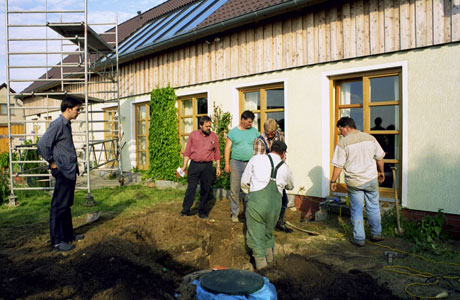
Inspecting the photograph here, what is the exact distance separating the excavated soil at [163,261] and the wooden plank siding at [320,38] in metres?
3.23

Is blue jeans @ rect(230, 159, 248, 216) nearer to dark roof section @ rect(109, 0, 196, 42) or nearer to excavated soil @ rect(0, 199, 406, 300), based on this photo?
excavated soil @ rect(0, 199, 406, 300)

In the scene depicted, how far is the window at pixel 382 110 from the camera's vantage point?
6121 millimetres

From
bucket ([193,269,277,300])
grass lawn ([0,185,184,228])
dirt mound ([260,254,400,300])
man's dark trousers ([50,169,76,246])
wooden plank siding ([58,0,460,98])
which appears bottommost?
dirt mound ([260,254,400,300])

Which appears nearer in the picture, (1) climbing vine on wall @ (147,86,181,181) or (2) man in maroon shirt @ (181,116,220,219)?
(2) man in maroon shirt @ (181,116,220,219)

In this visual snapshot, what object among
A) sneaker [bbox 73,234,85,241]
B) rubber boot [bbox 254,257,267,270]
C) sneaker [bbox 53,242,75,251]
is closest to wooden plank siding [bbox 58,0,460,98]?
rubber boot [bbox 254,257,267,270]

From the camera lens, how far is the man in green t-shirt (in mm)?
6305

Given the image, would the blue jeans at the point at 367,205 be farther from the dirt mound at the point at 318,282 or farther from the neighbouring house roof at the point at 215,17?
the neighbouring house roof at the point at 215,17

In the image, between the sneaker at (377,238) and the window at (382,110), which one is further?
the window at (382,110)

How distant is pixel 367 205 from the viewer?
5.32 meters

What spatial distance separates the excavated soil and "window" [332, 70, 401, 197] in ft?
5.43

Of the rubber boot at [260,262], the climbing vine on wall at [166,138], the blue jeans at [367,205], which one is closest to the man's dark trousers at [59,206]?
the rubber boot at [260,262]

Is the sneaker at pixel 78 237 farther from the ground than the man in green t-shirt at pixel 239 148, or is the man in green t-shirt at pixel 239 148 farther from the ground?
the man in green t-shirt at pixel 239 148

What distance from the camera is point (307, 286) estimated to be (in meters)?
3.77

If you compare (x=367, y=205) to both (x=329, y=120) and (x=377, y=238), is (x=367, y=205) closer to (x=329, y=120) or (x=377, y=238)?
(x=377, y=238)
